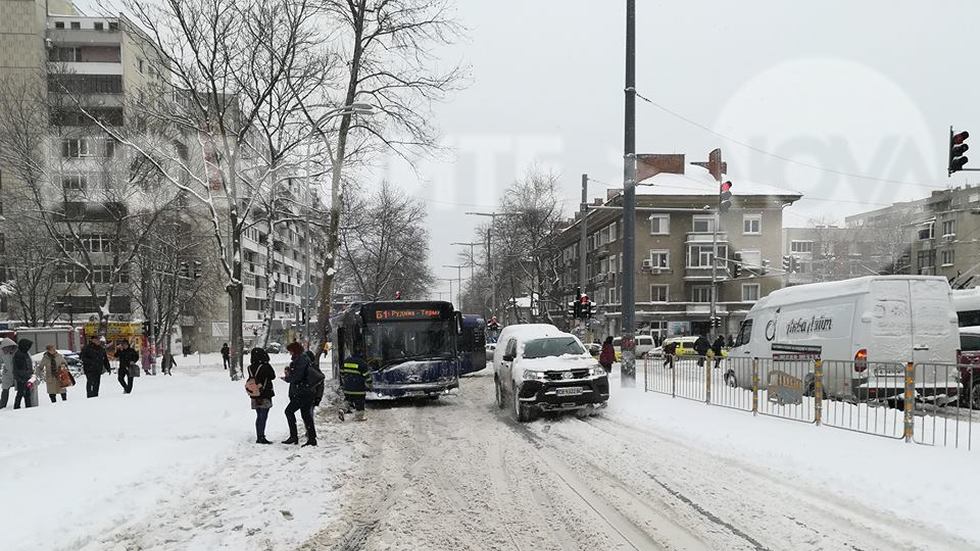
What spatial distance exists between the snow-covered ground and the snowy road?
0.03 meters

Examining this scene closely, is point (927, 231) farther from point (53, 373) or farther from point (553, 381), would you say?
point (53, 373)

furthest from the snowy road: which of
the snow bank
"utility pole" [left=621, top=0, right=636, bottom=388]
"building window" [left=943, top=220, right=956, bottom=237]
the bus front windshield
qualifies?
"building window" [left=943, top=220, right=956, bottom=237]

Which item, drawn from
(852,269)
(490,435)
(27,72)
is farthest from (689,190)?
(27,72)

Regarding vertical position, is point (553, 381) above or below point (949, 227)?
below

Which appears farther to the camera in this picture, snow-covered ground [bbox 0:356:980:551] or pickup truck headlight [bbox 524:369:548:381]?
pickup truck headlight [bbox 524:369:548:381]

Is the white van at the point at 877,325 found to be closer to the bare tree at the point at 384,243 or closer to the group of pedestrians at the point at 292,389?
the group of pedestrians at the point at 292,389

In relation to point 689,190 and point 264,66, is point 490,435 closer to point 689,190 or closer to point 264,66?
point 264,66

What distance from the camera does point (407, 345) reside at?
1769cm

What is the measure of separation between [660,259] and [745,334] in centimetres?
3889

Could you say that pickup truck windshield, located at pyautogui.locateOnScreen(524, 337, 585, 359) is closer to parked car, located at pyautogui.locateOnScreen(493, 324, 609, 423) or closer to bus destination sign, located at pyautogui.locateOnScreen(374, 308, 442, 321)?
parked car, located at pyautogui.locateOnScreen(493, 324, 609, 423)

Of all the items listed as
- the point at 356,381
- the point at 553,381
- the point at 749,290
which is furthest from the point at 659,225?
the point at 356,381

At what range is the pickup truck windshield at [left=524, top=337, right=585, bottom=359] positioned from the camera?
1512 cm

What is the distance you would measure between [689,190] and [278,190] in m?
39.7

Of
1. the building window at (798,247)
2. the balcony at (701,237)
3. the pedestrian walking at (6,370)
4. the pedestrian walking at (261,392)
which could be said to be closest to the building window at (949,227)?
the building window at (798,247)
